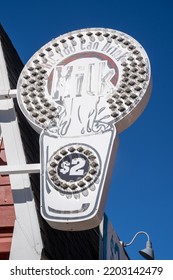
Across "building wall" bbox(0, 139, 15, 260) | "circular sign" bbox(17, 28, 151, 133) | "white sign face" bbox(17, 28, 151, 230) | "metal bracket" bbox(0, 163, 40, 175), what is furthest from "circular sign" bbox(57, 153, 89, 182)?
"building wall" bbox(0, 139, 15, 260)

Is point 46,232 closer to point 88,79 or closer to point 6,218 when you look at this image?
point 6,218

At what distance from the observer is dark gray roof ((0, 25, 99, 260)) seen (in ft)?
21.9

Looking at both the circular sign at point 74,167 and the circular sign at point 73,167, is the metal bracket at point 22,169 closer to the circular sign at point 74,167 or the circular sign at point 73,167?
the circular sign at point 74,167

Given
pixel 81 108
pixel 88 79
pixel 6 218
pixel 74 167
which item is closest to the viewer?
pixel 74 167

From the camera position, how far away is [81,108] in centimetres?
696

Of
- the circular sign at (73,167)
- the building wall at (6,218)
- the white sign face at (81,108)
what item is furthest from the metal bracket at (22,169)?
the building wall at (6,218)

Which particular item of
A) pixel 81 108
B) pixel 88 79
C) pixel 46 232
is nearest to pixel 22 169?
pixel 46 232

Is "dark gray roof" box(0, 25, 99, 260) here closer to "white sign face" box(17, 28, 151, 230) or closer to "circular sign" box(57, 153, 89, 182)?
"white sign face" box(17, 28, 151, 230)

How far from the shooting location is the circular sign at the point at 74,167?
638cm

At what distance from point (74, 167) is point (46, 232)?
736mm

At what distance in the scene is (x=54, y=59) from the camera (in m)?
7.42

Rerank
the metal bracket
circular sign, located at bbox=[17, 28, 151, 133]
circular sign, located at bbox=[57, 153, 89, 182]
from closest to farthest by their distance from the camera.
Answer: circular sign, located at bbox=[57, 153, 89, 182] → the metal bracket → circular sign, located at bbox=[17, 28, 151, 133]
